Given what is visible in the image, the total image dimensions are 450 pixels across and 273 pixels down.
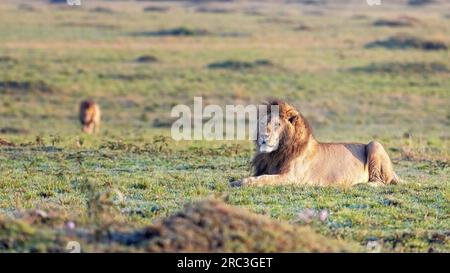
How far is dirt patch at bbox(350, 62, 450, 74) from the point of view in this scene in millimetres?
33094

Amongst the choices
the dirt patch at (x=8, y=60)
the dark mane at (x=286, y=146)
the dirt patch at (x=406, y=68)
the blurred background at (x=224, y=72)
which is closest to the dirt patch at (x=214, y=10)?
the blurred background at (x=224, y=72)

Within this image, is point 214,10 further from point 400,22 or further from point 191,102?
point 191,102

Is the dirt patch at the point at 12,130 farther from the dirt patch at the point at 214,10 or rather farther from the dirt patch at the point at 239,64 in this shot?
the dirt patch at the point at 214,10

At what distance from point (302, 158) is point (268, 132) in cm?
64

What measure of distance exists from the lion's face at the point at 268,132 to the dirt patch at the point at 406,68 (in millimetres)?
22572

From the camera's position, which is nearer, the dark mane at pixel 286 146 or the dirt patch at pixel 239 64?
the dark mane at pixel 286 146

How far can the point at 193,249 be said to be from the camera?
23.3ft

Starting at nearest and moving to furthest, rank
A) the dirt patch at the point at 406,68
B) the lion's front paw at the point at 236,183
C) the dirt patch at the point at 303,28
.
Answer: the lion's front paw at the point at 236,183, the dirt patch at the point at 406,68, the dirt patch at the point at 303,28

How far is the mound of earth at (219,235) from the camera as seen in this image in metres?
7.15

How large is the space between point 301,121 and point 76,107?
1750cm

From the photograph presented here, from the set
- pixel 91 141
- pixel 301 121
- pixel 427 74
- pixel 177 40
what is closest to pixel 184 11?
pixel 177 40

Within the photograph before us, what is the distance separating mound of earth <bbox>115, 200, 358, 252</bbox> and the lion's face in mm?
3667

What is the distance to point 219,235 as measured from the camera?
23.7 ft

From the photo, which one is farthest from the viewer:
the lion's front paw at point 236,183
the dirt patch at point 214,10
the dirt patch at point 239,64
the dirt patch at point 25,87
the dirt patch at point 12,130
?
the dirt patch at point 214,10
